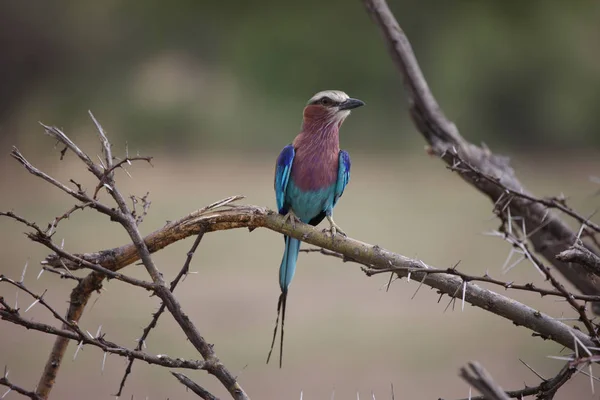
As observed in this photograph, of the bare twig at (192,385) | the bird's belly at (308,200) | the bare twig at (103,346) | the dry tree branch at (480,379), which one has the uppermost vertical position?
the bird's belly at (308,200)

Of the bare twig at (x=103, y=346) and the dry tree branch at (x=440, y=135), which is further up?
the dry tree branch at (x=440, y=135)

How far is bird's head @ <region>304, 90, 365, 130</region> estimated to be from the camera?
1342 millimetres

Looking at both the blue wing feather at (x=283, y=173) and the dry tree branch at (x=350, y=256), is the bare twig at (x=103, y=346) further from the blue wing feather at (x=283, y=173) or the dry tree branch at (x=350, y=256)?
the blue wing feather at (x=283, y=173)

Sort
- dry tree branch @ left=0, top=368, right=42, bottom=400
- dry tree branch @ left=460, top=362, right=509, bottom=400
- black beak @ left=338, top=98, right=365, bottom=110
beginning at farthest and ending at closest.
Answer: black beak @ left=338, top=98, right=365, bottom=110 → dry tree branch @ left=0, top=368, right=42, bottom=400 → dry tree branch @ left=460, top=362, right=509, bottom=400

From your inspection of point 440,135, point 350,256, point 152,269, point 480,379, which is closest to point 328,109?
point 440,135

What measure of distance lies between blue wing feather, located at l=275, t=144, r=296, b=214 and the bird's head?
0.07m

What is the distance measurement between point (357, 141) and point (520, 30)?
59.8 inches

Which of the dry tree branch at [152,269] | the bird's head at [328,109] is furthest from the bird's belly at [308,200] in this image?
the dry tree branch at [152,269]

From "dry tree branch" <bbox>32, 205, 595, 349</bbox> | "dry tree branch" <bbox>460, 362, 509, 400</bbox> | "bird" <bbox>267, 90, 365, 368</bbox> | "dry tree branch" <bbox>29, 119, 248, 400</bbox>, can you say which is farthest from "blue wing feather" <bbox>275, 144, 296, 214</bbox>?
"dry tree branch" <bbox>460, 362, 509, 400</bbox>

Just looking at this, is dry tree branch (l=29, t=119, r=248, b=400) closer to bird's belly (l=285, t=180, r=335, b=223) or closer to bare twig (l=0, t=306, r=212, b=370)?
bare twig (l=0, t=306, r=212, b=370)

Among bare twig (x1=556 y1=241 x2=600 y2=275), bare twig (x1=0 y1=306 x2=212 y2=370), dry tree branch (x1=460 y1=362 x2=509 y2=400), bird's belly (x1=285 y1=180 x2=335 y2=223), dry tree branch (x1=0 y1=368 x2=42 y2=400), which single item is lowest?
dry tree branch (x1=460 y1=362 x2=509 y2=400)

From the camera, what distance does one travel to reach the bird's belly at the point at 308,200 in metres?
1.33

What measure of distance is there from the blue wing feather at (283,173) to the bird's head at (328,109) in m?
0.07

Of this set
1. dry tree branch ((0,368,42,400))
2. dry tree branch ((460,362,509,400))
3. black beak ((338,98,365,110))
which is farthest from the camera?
black beak ((338,98,365,110))
